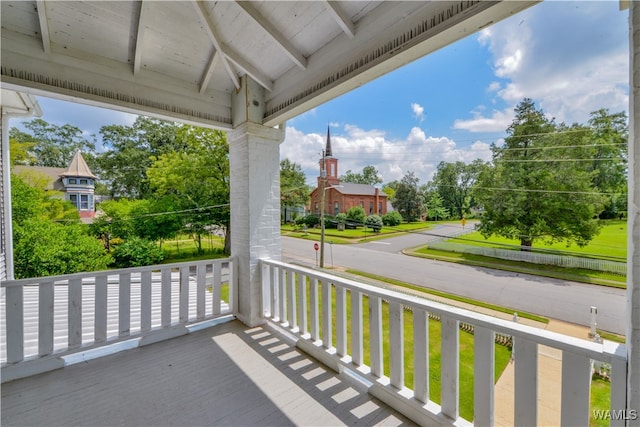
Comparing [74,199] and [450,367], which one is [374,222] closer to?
[450,367]

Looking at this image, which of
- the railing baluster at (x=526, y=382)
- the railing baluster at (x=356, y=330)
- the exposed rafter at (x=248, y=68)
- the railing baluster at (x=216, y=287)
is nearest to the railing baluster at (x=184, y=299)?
the railing baluster at (x=216, y=287)

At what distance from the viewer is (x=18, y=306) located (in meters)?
1.90

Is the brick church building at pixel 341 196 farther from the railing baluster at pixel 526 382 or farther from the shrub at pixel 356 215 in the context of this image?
the railing baluster at pixel 526 382

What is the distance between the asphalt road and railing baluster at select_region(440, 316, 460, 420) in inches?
40.3

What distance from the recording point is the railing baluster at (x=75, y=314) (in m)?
2.06

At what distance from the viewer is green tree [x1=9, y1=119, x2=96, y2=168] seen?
576cm

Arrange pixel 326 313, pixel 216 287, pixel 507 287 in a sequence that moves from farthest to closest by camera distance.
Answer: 1. pixel 507 287
2. pixel 216 287
3. pixel 326 313

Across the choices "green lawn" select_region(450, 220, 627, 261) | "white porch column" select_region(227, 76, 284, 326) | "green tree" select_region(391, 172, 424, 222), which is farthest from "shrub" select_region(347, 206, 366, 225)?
"white porch column" select_region(227, 76, 284, 326)

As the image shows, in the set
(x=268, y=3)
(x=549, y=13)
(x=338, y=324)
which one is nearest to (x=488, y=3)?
(x=549, y=13)

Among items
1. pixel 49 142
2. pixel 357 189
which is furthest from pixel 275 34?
pixel 49 142

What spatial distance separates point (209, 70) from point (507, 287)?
4.16 m

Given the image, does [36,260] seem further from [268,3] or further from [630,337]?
[630,337]

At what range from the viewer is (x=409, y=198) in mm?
4840

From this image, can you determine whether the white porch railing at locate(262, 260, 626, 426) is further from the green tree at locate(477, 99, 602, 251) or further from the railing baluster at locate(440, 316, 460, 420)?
the green tree at locate(477, 99, 602, 251)
